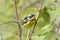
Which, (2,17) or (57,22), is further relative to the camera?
(2,17)

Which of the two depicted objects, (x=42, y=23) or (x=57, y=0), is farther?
(x=42, y=23)

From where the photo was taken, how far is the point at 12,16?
4.82ft

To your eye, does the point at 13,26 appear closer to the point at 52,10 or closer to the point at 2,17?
the point at 2,17

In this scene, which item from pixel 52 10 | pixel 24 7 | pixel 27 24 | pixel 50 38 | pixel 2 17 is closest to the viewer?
pixel 27 24

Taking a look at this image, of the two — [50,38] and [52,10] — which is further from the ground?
[52,10]

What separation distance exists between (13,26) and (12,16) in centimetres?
15

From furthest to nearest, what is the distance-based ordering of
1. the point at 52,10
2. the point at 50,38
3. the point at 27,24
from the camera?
the point at 50,38 < the point at 52,10 < the point at 27,24

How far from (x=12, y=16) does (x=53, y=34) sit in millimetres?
377

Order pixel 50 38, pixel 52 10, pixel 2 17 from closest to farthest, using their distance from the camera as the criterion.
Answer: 1. pixel 52 10
2. pixel 50 38
3. pixel 2 17

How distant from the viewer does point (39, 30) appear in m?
1.16

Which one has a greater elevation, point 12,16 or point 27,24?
point 27,24

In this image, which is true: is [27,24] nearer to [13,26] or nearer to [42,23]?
[42,23]

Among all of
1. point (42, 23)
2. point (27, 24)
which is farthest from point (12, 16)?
point (27, 24)

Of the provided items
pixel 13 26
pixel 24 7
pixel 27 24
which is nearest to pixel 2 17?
pixel 13 26
